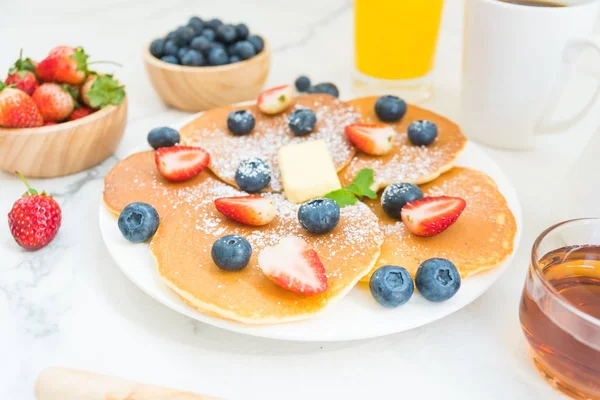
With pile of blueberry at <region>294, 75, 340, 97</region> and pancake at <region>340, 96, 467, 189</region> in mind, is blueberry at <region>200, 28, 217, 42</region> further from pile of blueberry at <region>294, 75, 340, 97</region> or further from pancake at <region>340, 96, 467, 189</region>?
pancake at <region>340, 96, 467, 189</region>

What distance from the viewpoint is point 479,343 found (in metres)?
1.05

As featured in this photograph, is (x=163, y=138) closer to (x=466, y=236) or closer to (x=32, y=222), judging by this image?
(x=32, y=222)

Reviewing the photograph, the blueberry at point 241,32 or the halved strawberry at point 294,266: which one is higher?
the halved strawberry at point 294,266

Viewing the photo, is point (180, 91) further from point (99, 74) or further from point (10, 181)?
point (10, 181)

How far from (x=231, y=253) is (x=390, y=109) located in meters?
0.71

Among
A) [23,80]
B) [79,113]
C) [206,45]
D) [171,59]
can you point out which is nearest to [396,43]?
[206,45]

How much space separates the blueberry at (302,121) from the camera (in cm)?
147

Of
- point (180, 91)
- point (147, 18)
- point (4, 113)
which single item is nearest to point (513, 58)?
point (180, 91)

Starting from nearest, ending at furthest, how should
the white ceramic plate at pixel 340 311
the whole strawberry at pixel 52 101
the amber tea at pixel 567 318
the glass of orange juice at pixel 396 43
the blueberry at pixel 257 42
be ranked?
the amber tea at pixel 567 318 < the white ceramic plate at pixel 340 311 < the whole strawberry at pixel 52 101 < the glass of orange juice at pixel 396 43 < the blueberry at pixel 257 42

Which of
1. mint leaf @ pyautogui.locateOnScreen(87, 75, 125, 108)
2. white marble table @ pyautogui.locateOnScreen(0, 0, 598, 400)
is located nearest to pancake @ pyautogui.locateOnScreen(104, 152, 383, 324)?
white marble table @ pyautogui.locateOnScreen(0, 0, 598, 400)

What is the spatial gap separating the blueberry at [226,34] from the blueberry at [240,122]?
1.46 ft

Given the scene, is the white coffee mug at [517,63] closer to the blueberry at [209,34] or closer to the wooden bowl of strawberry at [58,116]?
the blueberry at [209,34]

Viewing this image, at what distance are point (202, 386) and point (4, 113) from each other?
85 cm

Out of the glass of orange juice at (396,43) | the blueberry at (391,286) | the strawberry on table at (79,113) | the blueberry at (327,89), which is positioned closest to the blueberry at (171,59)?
the strawberry on table at (79,113)
